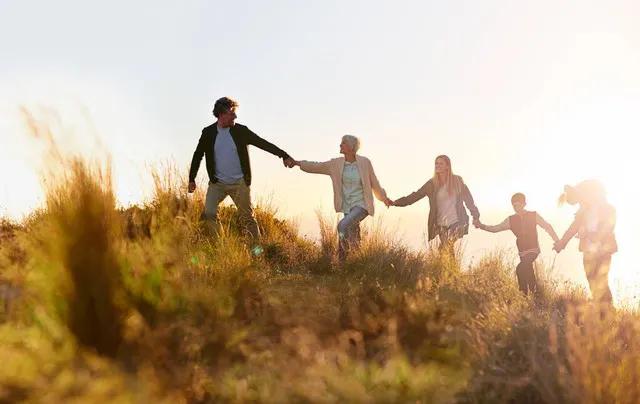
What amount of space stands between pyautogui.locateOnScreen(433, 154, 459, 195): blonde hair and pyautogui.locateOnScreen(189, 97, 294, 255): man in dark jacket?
95.7 inches

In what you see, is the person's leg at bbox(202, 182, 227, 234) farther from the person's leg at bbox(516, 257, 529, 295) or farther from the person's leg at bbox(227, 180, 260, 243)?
the person's leg at bbox(516, 257, 529, 295)

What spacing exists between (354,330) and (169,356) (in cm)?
137

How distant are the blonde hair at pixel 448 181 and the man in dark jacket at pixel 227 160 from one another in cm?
243

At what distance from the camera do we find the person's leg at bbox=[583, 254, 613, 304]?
7723 mm

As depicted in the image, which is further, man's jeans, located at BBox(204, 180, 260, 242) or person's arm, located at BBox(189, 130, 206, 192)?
person's arm, located at BBox(189, 130, 206, 192)

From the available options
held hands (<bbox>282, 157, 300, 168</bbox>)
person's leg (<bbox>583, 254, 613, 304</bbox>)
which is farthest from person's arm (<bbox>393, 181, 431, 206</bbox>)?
person's leg (<bbox>583, 254, 613, 304</bbox>)

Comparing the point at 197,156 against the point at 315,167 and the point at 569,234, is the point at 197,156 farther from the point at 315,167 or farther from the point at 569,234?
the point at 569,234

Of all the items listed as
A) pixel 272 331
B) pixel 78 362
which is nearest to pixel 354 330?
pixel 272 331

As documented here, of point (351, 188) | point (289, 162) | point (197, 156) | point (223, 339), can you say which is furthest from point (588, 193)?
point (223, 339)

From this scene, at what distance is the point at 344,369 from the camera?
13.4 ft

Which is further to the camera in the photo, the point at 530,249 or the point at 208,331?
the point at 530,249

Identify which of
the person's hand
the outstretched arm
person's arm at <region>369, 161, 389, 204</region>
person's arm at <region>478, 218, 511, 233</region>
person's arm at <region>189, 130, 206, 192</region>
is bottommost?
the person's hand

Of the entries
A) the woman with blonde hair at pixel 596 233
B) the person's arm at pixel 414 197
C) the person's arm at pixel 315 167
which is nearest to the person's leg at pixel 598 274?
the woman with blonde hair at pixel 596 233

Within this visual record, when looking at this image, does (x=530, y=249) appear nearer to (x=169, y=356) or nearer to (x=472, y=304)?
(x=472, y=304)
